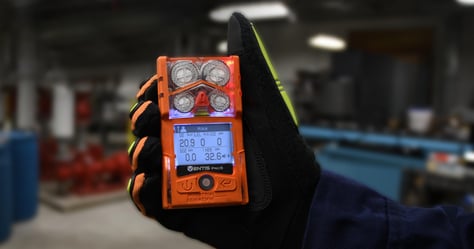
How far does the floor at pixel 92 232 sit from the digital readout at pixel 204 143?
7.38 ft

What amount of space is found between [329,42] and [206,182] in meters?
6.72

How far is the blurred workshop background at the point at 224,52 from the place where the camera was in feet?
9.23

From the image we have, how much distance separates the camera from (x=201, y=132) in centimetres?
69

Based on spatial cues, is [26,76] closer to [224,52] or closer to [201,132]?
[224,52]

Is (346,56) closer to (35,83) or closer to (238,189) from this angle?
(238,189)

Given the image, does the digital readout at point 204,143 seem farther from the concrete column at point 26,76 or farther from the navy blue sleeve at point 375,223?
the concrete column at point 26,76

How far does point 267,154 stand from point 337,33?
6800 mm

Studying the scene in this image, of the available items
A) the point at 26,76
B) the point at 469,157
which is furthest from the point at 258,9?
the point at 26,76

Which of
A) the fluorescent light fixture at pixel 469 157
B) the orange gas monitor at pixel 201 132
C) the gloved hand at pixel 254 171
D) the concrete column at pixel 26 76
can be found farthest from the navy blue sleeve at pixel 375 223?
the concrete column at pixel 26 76

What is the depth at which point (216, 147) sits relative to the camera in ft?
2.26

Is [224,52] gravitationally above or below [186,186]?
above

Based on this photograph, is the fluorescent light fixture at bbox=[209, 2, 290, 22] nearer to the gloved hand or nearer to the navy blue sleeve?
the gloved hand

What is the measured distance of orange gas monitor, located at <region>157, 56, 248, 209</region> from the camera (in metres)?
0.65

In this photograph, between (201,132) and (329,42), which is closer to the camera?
(201,132)
